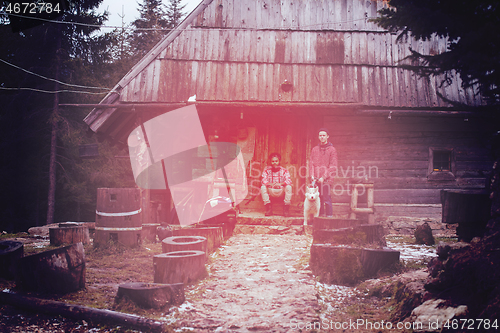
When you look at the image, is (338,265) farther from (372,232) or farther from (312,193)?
(312,193)

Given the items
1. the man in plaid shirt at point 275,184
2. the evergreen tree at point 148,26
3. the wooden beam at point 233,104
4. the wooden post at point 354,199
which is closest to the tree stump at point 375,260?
the man in plaid shirt at point 275,184

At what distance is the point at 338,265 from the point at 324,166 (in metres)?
3.89

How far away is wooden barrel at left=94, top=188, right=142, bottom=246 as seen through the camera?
6773 mm

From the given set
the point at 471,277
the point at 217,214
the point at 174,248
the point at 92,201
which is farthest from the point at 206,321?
the point at 92,201

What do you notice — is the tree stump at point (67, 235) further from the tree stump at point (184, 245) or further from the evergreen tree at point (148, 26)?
the evergreen tree at point (148, 26)

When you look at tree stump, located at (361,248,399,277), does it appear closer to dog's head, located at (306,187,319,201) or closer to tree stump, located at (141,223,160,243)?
dog's head, located at (306,187,319,201)

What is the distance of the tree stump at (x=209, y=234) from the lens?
6.57 metres

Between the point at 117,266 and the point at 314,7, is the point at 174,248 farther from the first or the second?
the point at 314,7

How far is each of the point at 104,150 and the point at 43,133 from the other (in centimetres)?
431

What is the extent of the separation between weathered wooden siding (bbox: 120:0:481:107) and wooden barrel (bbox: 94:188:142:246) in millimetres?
4303

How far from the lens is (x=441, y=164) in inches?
420

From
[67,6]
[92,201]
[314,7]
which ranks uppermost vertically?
[67,6]

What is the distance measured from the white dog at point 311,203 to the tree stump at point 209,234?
2.32 m

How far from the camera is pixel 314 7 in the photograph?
11469 millimetres
